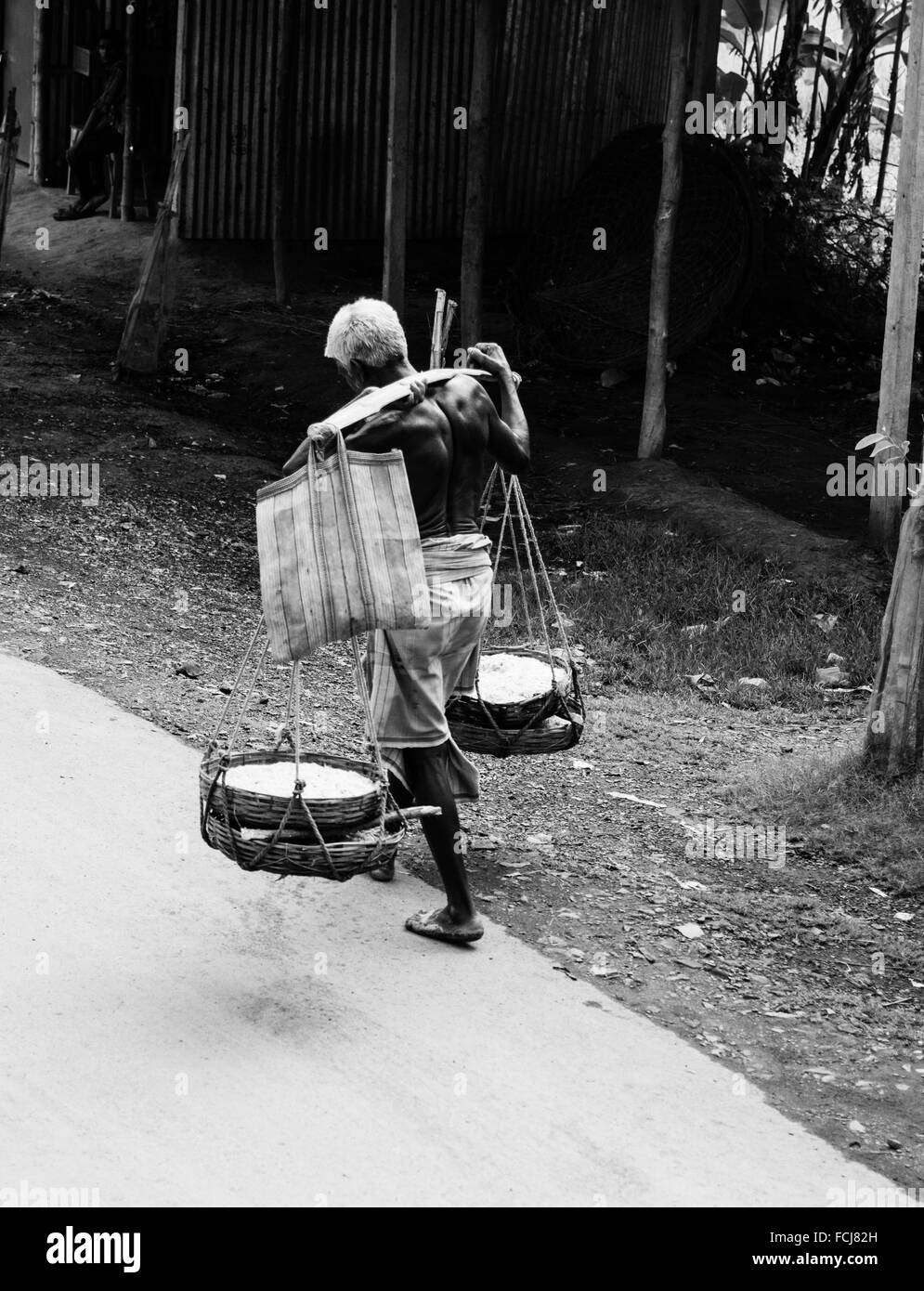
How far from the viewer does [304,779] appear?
3715mm

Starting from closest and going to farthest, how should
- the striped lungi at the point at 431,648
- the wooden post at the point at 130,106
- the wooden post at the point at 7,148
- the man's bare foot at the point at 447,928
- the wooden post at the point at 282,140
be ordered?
the striped lungi at the point at 431,648, the man's bare foot at the point at 447,928, the wooden post at the point at 7,148, the wooden post at the point at 282,140, the wooden post at the point at 130,106

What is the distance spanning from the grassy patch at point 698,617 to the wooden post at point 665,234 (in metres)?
1.50

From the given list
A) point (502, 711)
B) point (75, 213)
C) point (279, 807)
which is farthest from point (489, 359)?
point (75, 213)

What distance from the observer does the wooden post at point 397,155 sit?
10.1 metres

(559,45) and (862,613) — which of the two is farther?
(559,45)

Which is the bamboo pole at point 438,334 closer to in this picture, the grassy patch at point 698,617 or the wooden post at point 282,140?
the grassy patch at point 698,617

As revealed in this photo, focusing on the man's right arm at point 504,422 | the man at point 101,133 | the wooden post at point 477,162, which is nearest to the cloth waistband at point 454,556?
the man's right arm at point 504,422

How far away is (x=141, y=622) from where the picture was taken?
675cm

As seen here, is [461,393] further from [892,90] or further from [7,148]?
[892,90]

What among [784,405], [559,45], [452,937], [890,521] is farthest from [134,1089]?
[559,45]

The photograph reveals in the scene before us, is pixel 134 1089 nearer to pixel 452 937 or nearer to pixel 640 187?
pixel 452 937

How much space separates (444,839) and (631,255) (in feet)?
32.8

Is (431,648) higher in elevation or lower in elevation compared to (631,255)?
lower

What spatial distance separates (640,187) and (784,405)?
2719mm
